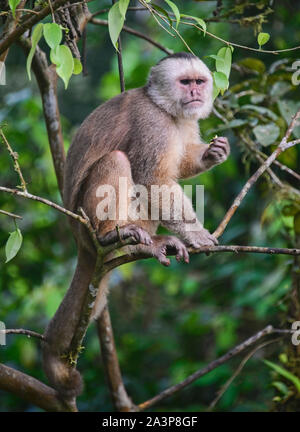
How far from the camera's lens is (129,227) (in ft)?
12.8

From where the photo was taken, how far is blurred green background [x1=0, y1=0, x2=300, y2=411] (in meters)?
6.09

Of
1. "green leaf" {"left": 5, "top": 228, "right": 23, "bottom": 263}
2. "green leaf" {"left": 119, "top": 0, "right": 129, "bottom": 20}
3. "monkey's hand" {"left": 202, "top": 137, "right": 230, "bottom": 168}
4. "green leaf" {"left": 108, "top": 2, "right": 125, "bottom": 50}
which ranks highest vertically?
"green leaf" {"left": 119, "top": 0, "right": 129, "bottom": 20}

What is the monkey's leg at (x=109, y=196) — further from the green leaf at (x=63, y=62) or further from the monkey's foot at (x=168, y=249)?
the green leaf at (x=63, y=62)

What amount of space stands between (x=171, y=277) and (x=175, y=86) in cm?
420

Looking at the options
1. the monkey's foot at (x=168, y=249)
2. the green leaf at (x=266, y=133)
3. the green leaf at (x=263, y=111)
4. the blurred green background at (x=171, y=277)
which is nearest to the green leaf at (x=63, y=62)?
the monkey's foot at (x=168, y=249)

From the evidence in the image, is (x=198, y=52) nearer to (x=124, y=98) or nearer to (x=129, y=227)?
(x=124, y=98)

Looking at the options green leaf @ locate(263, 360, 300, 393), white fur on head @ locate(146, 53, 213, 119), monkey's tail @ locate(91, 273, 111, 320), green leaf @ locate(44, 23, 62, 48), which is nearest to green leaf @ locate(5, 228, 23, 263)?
green leaf @ locate(44, 23, 62, 48)

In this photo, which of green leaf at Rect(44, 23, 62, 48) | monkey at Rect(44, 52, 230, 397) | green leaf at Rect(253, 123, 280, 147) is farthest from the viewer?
green leaf at Rect(253, 123, 280, 147)

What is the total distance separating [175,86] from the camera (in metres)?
4.53

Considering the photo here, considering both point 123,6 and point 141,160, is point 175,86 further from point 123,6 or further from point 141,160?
point 123,6

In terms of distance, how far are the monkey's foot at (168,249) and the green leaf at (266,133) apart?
1.07 meters

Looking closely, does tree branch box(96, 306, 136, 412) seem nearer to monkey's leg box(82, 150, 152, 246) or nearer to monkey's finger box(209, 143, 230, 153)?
monkey's leg box(82, 150, 152, 246)

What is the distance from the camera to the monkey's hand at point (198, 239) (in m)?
3.99

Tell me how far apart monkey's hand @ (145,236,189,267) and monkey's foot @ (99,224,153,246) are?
105mm
